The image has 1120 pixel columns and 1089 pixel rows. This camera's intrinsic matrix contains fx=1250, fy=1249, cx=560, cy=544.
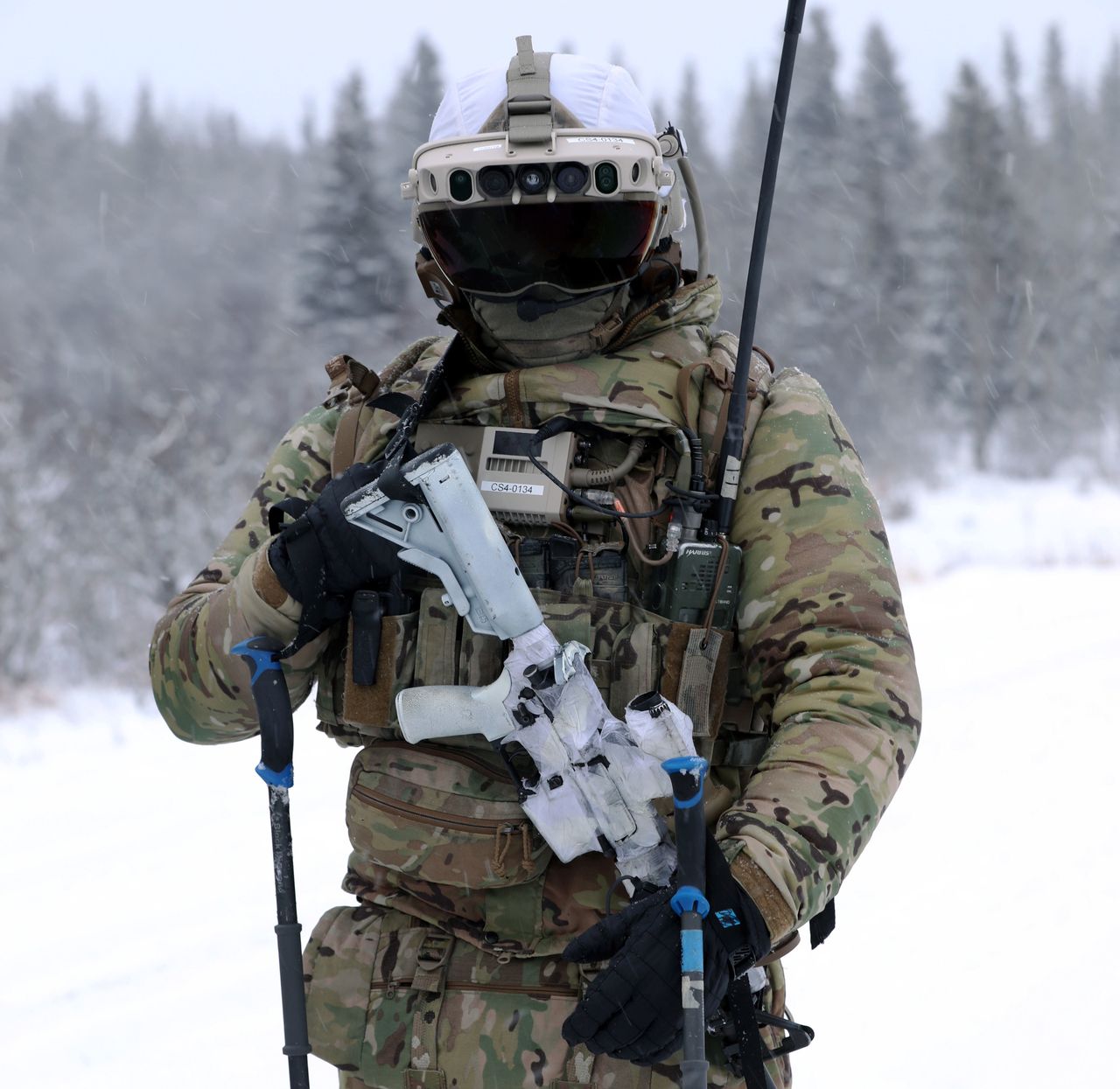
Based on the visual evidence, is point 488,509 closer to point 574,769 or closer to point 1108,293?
point 574,769

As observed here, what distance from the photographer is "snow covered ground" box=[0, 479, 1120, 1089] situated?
357 cm

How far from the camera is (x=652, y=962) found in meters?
1.55

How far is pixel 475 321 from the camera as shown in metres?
2.18

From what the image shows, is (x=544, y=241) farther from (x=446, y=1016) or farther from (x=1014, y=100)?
(x=1014, y=100)

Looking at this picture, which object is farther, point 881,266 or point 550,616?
point 881,266

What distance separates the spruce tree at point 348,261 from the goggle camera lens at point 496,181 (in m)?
20.5

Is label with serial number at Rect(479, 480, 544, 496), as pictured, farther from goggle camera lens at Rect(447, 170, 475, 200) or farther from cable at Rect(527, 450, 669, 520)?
goggle camera lens at Rect(447, 170, 475, 200)

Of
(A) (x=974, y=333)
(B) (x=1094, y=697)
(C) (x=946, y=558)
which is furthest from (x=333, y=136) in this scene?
(B) (x=1094, y=697)

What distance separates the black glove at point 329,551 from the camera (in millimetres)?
1859

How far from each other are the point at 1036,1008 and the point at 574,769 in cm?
262

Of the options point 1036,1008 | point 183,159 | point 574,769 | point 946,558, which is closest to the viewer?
point 574,769

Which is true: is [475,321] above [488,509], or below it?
above

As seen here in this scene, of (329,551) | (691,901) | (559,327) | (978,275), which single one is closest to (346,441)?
(329,551)

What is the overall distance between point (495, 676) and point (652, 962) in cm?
53
